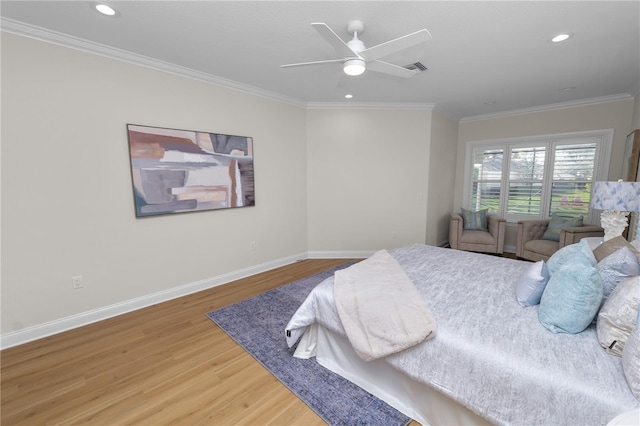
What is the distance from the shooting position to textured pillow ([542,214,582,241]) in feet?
13.3

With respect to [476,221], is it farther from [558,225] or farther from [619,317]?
[619,317]

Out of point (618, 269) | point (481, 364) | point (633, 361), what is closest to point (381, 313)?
point (481, 364)

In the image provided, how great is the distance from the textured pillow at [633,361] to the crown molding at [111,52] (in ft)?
12.8

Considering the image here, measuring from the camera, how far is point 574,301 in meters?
1.37

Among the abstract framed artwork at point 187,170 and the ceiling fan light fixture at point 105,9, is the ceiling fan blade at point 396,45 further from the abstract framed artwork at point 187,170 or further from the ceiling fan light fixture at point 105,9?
the abstract framed artwork at point 187,170

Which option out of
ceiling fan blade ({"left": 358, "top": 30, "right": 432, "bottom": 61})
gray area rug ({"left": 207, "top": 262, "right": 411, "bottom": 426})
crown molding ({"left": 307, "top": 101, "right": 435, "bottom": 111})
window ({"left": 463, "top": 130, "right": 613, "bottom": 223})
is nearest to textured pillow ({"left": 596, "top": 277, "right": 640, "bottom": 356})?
gray area rug ({"left": 207, "top": 262, "right": 411, "bottom": 426})

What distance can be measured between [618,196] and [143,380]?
409cm

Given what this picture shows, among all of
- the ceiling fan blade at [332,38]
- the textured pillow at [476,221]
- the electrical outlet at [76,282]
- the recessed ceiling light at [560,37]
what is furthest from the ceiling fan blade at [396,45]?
the textured pillow at [476,221]

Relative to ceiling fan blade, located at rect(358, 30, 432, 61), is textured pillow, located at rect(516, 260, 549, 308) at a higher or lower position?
lower

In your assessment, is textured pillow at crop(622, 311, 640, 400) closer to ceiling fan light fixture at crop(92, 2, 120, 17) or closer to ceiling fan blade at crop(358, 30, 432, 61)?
ceiling fan blade at crop(358, 30, 432, 61)

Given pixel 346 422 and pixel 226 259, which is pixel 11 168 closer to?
pixel 226 259

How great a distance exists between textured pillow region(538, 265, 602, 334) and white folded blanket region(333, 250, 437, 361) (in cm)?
62

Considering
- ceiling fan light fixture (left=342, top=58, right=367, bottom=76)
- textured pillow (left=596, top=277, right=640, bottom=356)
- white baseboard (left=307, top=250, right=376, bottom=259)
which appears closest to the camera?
textured pillow (left=596, top=277, right=640, bottom=356)

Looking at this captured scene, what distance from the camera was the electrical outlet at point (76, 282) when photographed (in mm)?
2520
